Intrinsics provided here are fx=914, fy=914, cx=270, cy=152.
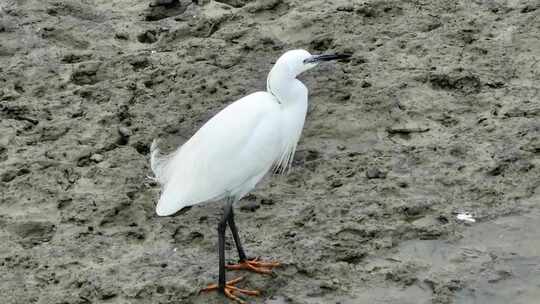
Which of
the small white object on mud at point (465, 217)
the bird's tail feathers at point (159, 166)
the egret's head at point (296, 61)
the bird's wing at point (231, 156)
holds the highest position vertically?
the egret's head at point (296, 61)

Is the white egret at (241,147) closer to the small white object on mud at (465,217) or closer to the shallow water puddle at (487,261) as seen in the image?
the shallow water puddle at (487,261)

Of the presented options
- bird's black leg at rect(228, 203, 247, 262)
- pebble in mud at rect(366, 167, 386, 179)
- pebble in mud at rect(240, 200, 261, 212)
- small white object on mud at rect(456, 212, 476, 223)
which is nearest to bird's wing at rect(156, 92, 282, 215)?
bird's black leg at rect(228, 203, 247, 262)

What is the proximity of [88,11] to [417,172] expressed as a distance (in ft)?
9.20

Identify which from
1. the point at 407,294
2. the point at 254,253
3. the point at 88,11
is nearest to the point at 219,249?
the point at 254,253

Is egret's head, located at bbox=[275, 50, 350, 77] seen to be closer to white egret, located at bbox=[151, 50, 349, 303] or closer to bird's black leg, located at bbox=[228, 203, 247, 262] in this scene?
white egret, located at bbox=[151, 50, 349, 303]

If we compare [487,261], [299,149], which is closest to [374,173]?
[299,149]

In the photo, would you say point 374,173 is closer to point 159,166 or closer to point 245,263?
point 245,263

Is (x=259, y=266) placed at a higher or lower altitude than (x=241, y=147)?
lower

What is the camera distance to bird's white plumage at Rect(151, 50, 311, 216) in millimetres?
4047

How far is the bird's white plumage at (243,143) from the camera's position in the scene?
4047 millimetres

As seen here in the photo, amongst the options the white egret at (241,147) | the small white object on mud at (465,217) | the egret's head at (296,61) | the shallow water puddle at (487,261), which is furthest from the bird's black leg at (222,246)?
the small white object on mud at (465,217)

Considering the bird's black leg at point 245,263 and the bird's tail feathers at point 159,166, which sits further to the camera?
the bird's tail feathers at point 159,166

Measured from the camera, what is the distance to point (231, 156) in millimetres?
4082

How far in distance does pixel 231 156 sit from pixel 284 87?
1.27 feet
